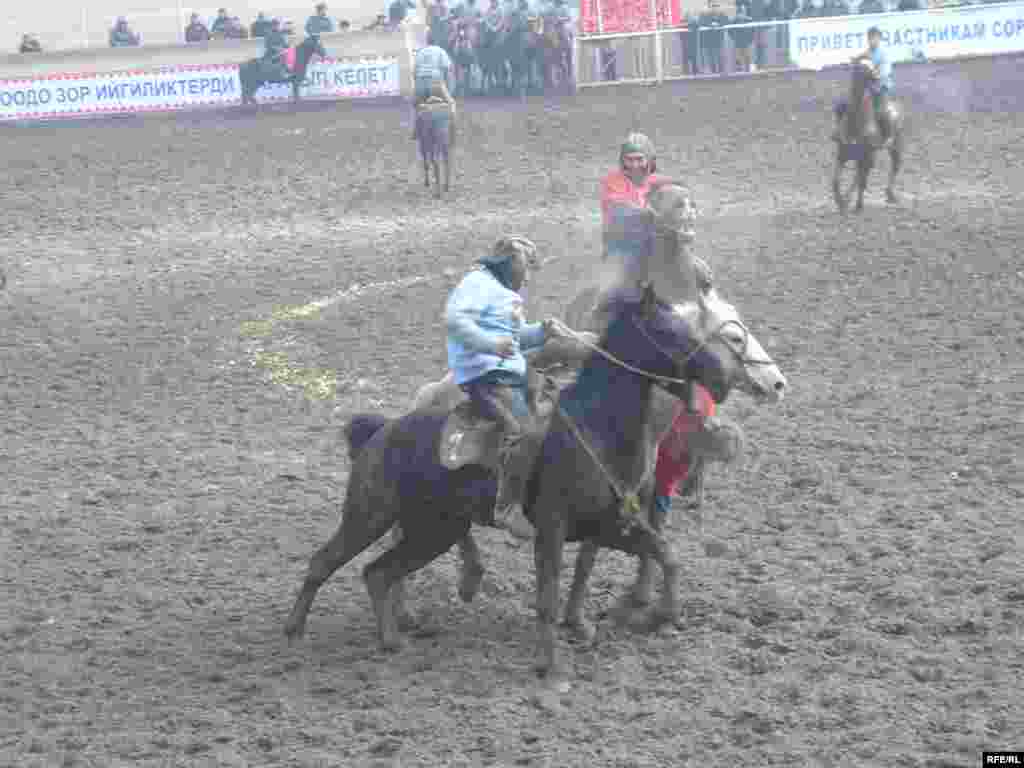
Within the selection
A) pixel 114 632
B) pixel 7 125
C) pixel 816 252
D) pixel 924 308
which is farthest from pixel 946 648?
pixel 7 125

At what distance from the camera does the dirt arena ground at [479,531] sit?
668 centimetres

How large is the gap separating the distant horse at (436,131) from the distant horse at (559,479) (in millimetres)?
13309

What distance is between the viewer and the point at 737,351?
23.2ft

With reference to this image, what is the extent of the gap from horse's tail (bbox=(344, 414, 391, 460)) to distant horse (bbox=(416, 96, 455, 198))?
12956mm

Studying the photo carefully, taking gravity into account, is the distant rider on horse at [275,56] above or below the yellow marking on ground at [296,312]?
above

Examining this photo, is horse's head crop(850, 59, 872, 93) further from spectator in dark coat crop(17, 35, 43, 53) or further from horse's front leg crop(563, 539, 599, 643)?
spectator in dark coat crop(17, 35, 43, 53)

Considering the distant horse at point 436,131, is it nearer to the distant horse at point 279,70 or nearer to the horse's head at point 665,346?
the distant horse at point 279,70

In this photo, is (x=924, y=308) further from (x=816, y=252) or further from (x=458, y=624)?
(x=458, y=624)

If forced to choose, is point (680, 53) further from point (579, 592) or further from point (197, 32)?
point (579, 592)

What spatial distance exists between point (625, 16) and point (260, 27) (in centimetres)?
721

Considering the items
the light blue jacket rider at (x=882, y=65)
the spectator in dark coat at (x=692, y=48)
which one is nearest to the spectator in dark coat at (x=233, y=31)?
the spectator in dark coat at (x=692, y=48)

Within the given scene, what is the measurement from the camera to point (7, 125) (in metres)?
29.2

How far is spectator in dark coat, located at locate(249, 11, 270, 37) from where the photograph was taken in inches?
1234

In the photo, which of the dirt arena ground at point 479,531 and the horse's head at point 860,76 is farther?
the horse's head at point 860,76
